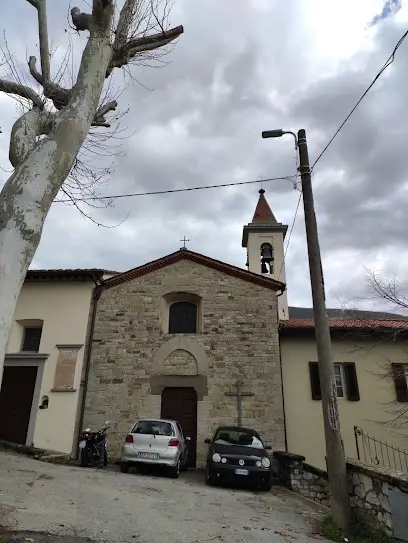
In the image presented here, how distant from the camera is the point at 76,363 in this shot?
13.2m

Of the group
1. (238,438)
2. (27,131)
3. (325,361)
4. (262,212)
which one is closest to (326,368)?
(325,361)

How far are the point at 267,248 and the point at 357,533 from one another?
14.6 metres

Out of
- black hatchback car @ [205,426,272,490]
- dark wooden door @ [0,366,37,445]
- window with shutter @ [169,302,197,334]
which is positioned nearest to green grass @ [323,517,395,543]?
black hatchback car @ [205,426,272,490]

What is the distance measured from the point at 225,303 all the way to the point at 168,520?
874 centimetres

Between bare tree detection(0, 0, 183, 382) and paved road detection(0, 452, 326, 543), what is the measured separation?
3001 mm

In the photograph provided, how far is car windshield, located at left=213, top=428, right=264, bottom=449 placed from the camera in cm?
985

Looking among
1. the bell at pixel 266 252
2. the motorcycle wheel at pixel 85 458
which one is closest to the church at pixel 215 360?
the motorcycle wheel at pixel 85 458

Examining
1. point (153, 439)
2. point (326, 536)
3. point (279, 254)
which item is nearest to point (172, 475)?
point (153, 439)

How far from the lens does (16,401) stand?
1313 cm

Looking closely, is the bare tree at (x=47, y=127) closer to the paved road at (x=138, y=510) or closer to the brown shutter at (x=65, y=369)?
the paved road at (x=138, y=510)

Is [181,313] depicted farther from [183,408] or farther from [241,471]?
[241,471]

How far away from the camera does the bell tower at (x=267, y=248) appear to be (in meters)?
18.9

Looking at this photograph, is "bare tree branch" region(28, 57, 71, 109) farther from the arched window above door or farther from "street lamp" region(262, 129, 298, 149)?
the arched window above door

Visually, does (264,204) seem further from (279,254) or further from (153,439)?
(153,439)
